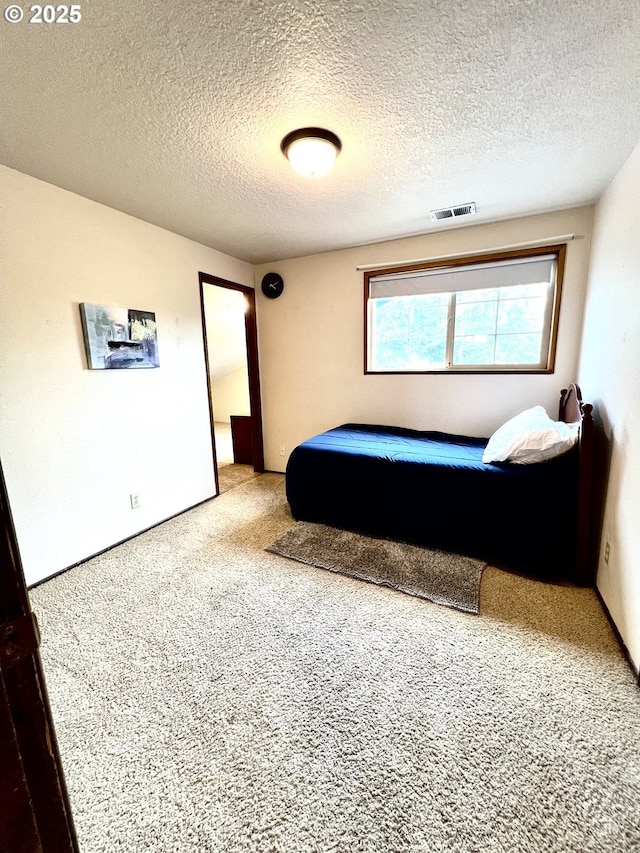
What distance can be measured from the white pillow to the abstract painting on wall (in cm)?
257

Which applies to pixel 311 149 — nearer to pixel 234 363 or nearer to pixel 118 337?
pixel 118 337

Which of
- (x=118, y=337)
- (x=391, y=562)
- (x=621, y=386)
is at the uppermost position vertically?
(x=118, y=337)

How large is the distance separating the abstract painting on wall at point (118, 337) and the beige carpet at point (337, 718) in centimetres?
145

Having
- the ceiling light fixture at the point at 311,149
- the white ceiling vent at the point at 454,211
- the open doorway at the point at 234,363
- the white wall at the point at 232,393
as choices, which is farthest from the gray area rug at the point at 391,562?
the white wall at the point at 232,393

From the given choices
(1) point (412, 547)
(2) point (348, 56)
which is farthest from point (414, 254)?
(1) point (412, 547)

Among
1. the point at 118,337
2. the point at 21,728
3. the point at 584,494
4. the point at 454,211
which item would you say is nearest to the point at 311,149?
the point at 454,211

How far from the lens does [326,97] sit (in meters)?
1.37

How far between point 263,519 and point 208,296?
2.88 meters

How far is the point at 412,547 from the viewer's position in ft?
7.61

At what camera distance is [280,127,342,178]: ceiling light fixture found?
157 cm

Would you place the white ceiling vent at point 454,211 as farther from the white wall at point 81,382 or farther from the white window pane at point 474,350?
the white wall at point 81,382

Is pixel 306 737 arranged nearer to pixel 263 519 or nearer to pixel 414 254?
pixel 263 519

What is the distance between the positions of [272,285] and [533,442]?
289 cm

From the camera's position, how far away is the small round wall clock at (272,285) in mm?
3551
